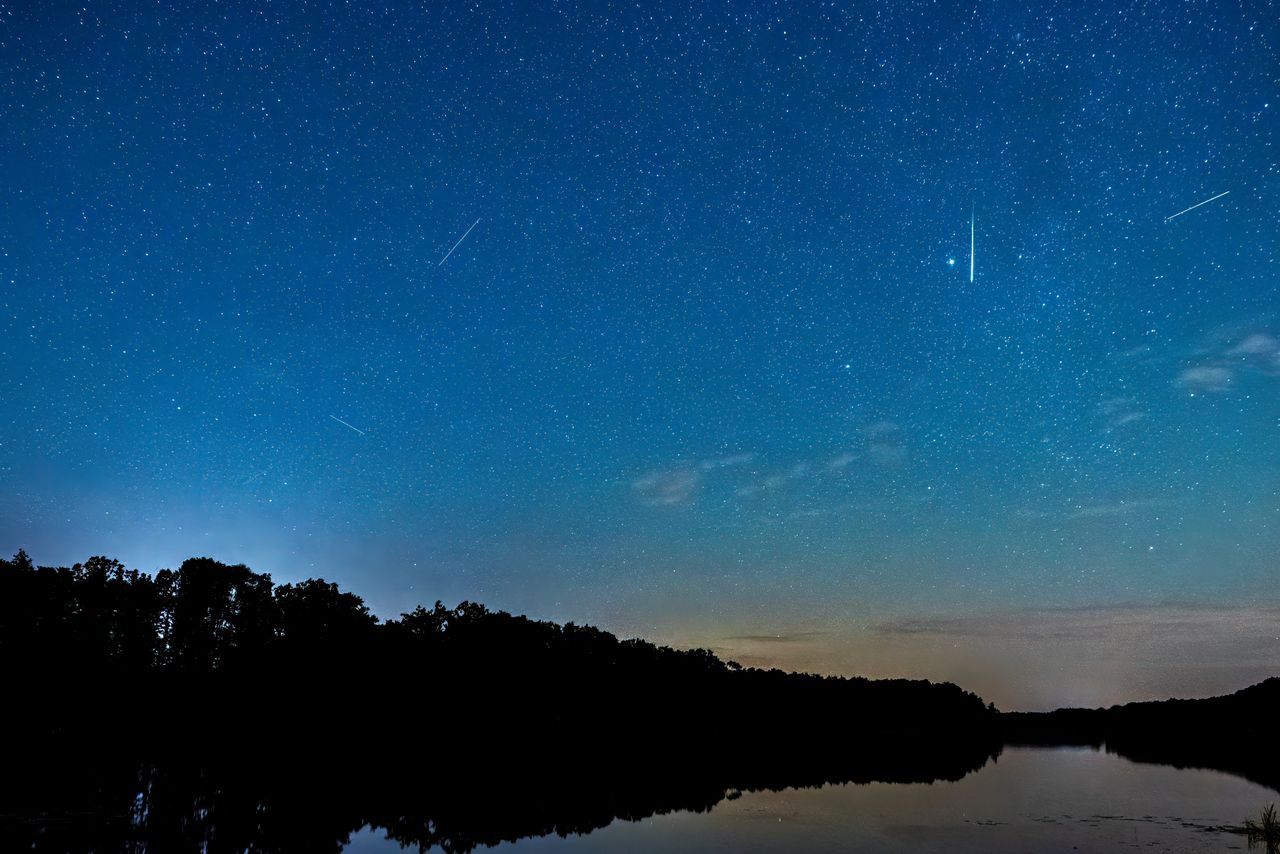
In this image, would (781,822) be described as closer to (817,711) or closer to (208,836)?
(208,836)

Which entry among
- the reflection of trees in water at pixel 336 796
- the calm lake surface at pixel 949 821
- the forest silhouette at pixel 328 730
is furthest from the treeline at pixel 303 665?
the calm lake surface at pixel 949 821

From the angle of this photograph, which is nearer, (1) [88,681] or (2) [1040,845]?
(2) [1040,845]

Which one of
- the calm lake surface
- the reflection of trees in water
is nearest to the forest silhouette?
the reflection of trees in water

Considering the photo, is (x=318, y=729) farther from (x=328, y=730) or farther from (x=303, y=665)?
(x=303, y=665)

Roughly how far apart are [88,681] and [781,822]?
52.3m

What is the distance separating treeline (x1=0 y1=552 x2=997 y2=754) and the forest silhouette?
8.2 inches

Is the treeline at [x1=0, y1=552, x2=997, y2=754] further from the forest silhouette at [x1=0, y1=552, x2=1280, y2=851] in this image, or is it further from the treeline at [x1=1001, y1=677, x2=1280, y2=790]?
the treeline at [x1=1001, y1=677, x2=1280, y2=790]

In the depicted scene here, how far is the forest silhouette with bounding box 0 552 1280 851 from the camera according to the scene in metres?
31.3

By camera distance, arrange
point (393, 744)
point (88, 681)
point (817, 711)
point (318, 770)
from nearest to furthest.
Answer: point (318, 770) < point (88, 681) < point (393, 744) < point (817, 711)

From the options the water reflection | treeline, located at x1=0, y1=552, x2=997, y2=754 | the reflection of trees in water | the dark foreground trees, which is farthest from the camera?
treeline, located at x1=0, y1=552, x2=997, y2=754

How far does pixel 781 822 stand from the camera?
34.2m

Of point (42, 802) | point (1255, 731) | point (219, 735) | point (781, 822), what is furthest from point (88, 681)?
point (1255, 731)

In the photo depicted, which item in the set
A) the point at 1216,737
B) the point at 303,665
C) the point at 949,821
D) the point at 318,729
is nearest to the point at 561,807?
the point at 949,821

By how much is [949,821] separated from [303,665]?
5865 cm
